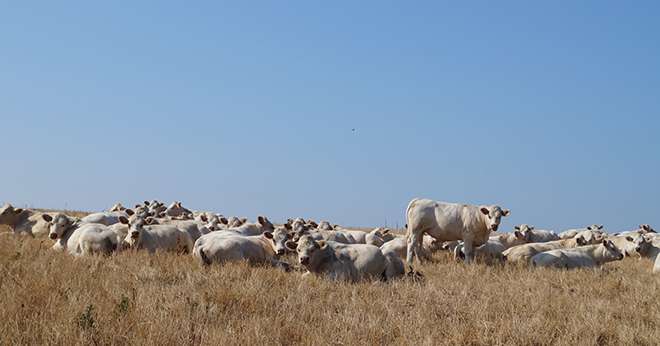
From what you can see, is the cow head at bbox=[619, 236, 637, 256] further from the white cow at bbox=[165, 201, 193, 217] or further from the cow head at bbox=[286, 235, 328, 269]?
the white cow at bbox=[165, 201, 193, 217]

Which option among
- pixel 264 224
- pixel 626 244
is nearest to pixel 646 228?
pixel 626 244

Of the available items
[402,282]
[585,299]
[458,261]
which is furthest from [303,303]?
[458,261]

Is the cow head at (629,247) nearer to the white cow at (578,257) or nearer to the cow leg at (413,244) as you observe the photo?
the white cow at (578,257)

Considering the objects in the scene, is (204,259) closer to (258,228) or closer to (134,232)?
(134,232)

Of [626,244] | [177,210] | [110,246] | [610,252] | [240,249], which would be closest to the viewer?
[240,249]

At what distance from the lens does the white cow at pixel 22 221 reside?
1997 centimetres

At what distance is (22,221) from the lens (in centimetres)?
2108

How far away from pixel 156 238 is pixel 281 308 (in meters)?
8.24

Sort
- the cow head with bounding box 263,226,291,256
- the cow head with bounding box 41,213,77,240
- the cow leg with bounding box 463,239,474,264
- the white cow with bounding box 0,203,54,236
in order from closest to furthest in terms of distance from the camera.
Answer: the cow head with bounding box 263,226,291,256 → the cow head with bounding box 41,213,77,240 → the cow leg with bounding box 463,239,474,264 → the white cow with bounding box 0,203,54,236

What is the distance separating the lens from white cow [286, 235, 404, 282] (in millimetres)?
12383

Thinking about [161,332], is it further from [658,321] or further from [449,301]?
[658,321]

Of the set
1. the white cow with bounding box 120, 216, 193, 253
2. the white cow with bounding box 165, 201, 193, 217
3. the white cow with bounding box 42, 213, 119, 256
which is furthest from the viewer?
the white cow with bounding box 165, 201, 193, 217

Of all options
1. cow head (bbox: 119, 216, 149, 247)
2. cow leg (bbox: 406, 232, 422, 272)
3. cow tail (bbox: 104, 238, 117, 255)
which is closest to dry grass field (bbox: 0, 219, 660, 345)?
cow tail (bbox: 104, 238, 117, 255)

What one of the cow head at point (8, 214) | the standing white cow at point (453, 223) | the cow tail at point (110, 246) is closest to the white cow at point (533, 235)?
the standing white cow at point (453, 223)
